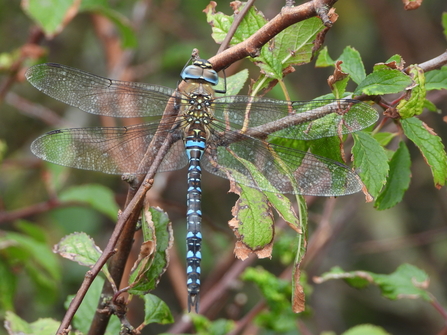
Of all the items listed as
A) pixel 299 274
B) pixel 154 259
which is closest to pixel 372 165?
pixel 299 274

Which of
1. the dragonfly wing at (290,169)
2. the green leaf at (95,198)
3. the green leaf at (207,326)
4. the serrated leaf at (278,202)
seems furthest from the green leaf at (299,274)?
the green leaf at (95,198)

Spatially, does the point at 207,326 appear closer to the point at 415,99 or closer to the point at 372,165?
the point at 372,165

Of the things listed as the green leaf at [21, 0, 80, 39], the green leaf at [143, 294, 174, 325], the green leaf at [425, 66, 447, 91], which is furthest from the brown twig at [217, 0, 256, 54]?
the green leaf at [21, 0, 80, 39]

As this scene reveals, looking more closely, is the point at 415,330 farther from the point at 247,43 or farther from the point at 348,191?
the point at 247,43

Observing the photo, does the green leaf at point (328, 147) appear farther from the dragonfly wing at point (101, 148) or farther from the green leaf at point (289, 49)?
the dragonfly wing at point (101, 148)

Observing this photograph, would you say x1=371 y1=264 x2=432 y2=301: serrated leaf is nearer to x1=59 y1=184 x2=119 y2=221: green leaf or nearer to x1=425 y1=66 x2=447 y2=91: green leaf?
x1=425 y1=66 x2=447 y2=91: green leaf

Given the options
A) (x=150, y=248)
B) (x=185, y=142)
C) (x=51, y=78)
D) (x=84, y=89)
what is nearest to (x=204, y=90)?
(x=185, y=142)
